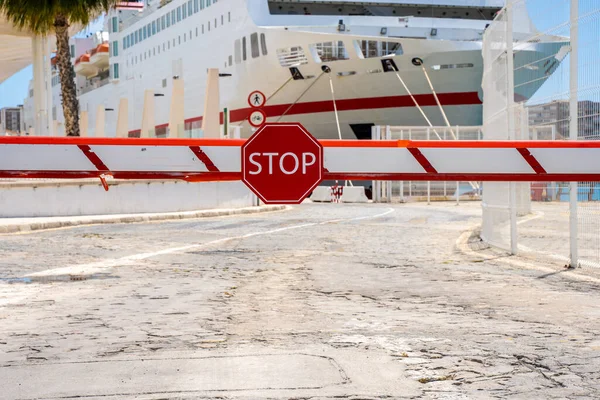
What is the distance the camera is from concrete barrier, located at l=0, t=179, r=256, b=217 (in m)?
19.4

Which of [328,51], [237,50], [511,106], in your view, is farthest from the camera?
[237,50]

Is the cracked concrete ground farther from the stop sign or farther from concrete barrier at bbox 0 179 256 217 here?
concrete barrier at bbox 0 179 256 217

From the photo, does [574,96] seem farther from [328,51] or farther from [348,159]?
[328,51]

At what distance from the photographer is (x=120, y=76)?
66500 mm

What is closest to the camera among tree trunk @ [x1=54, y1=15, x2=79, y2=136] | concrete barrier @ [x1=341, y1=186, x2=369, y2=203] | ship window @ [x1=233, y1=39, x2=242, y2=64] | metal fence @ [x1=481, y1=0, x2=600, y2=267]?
metal fence @ [x1=481, y1=0, x2=600, y2=267]

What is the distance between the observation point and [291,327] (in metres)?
5.79

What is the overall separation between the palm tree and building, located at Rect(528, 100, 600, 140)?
17417 millimetres

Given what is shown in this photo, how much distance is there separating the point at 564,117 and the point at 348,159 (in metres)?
2.88

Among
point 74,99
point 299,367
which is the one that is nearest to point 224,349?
point 299,367

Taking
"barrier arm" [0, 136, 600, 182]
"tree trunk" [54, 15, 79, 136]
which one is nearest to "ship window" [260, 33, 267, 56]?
"tree trunk" [54, 15, 79, 136]

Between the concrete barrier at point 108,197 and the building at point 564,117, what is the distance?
11.9m

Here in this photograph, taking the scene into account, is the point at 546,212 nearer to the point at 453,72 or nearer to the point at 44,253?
the point at 44,253

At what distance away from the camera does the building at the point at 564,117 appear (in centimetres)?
862

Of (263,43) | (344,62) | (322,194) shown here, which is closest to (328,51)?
(344,62)
